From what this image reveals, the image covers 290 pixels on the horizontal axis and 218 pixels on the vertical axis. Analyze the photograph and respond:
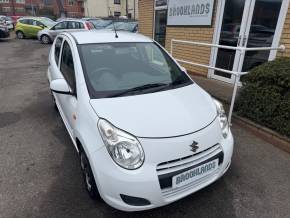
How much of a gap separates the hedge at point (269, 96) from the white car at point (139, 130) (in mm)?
1235

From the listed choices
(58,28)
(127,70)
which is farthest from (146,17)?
(58,28)

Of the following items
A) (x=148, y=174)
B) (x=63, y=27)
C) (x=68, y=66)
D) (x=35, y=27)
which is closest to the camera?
(x=148, y=174)

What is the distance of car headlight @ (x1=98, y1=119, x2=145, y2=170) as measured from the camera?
69.9 inches

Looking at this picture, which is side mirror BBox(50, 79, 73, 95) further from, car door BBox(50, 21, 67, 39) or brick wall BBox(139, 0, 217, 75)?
car door BBox(50, 21, 67, 39)

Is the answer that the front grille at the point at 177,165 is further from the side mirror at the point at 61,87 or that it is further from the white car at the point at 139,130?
the side mirror at the point at 61,87

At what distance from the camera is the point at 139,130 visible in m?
1.86

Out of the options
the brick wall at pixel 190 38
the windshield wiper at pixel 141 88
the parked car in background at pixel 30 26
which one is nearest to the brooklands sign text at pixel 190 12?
the brick wall at pixel 190 38

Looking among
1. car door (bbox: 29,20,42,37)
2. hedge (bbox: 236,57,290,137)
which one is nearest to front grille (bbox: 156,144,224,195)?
hedge (bbox: 236,57,290,137)

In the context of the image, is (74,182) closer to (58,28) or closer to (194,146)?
(194,146)

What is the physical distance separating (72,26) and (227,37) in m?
11.6

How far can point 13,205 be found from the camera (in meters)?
2.18

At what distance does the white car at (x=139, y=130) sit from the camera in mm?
1770

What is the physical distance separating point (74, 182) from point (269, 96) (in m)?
2.85

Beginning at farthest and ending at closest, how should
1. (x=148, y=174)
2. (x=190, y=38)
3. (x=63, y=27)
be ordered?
(x=63, y=27)
(x=190, y=38)
(x=148, y=174)
